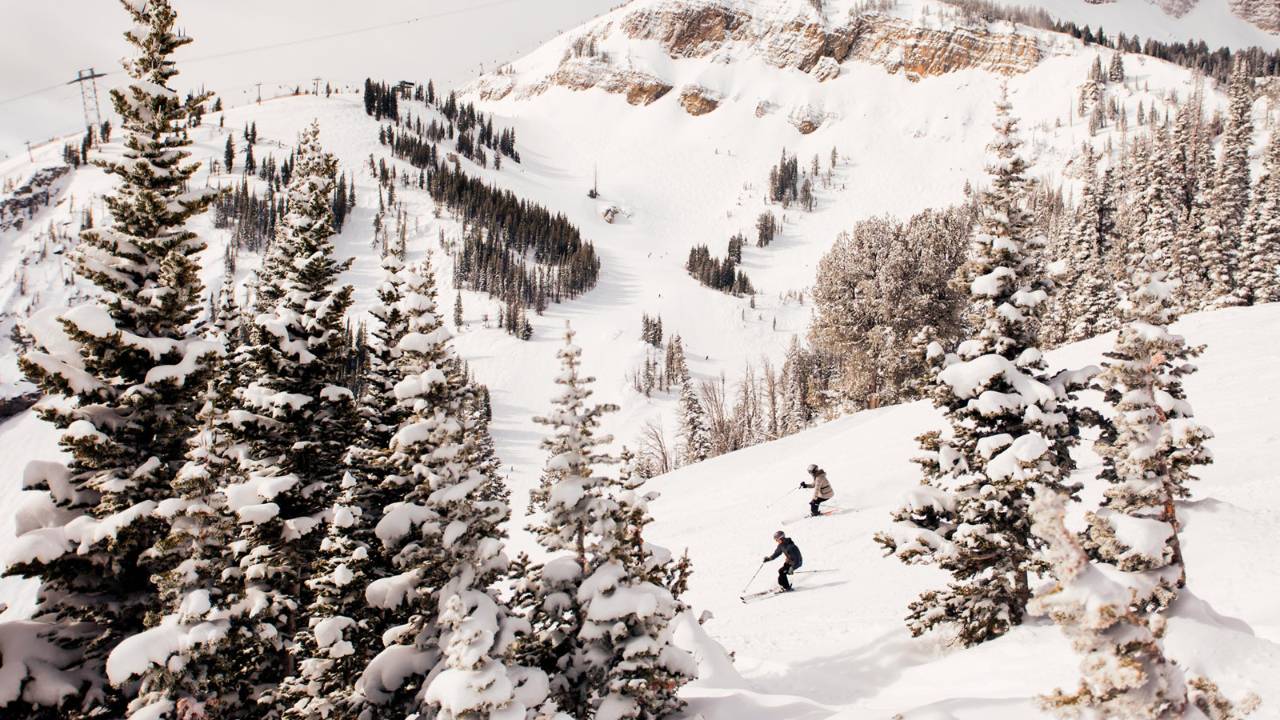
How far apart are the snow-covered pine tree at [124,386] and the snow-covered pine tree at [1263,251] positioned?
60.0m

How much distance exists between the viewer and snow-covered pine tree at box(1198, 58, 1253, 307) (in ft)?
148

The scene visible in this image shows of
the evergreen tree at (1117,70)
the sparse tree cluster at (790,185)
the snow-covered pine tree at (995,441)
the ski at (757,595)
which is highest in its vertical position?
→ the evergreen tree at (1117,70)

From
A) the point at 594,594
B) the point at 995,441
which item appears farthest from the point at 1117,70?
the point at 594,594

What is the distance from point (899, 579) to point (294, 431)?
51.2 ft

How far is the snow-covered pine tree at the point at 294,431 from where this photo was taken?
13984 millimetres

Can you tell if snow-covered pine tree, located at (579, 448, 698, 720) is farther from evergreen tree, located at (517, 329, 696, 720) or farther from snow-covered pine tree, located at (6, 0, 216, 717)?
snow-covered pine tree, located at (6, 0, 216, 717)

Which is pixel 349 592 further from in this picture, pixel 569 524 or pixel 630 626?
pixel 630 626

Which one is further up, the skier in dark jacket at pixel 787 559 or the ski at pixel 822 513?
the skier in dark jacket at pixel 787 559

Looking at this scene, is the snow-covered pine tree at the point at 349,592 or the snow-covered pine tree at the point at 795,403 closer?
the snow-covered pine tree at the point at 349,592

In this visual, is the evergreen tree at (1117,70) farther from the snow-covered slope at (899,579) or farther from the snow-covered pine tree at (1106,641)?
the snow-covered pine tree at (1106,641)

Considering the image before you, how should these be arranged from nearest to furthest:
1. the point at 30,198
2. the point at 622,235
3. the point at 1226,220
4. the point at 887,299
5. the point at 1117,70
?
the point at 887,299 < the point at 1226,220 < the point at 30,198 < the point at 622,235 < the point at 1117,70

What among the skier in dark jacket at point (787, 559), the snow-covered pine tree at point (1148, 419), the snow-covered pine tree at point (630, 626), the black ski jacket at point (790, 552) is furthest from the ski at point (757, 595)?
the snow-covered pine tree at point (1148, 419)

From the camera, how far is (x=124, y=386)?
510 inches

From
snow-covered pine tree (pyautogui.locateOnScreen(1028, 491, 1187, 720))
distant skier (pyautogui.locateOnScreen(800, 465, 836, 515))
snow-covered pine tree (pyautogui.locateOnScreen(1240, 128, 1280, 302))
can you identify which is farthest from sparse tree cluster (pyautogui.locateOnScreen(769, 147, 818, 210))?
snow-covered pine tree (pyautogui.locateOnScreen(1028, 491, 1187, 720))
